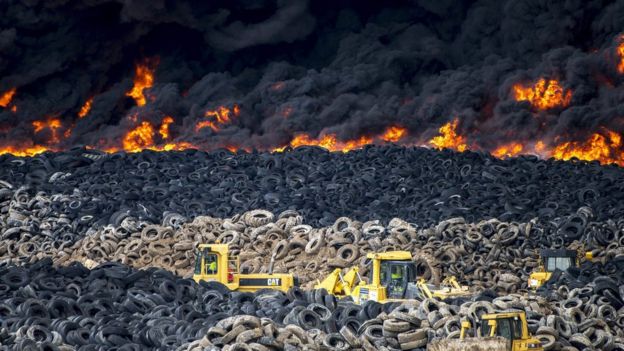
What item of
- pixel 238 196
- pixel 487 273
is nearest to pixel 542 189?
pixel 487 273

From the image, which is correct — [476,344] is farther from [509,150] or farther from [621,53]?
[621,53]

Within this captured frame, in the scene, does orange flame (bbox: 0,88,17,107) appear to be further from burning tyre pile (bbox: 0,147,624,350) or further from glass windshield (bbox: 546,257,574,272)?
glass windshield (bbox: 546,257,574,272)

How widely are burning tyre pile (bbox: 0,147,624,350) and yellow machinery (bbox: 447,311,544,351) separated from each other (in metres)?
0.99

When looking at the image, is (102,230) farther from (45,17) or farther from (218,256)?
(45,17)

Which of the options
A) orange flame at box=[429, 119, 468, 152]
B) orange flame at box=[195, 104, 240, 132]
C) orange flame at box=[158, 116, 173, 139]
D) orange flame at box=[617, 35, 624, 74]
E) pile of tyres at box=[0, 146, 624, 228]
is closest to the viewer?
pile of tyres at box=[0, 146, 624, 228]

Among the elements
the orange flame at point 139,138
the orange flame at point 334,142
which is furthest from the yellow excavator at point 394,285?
the orange flame at point 139,138

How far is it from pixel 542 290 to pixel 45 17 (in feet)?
135

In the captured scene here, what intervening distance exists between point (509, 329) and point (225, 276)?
39.3 feet

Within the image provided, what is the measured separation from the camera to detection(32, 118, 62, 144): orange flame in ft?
205

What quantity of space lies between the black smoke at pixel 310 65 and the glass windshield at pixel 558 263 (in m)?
23.0

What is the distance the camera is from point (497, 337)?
766 inches

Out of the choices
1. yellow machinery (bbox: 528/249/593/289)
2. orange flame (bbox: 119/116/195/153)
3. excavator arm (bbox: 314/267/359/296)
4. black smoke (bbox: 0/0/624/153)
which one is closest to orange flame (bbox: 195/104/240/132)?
black smoke (bbox: 0/0/624/153)

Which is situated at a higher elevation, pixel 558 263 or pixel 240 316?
pixel 558 263

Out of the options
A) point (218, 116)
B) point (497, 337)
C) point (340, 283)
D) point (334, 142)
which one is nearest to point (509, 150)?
point (334, 142)
